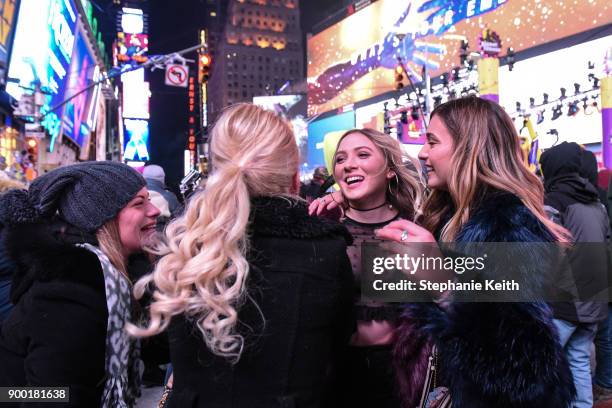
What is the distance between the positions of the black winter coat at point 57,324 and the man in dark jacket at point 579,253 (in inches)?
138

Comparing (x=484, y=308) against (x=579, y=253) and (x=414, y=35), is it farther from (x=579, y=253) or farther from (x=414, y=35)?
(x=414, y=35)

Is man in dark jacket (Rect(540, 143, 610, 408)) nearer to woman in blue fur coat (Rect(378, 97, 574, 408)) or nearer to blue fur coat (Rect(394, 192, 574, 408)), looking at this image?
woman in blue fur coat (Rect(378, 97, 574, 408))

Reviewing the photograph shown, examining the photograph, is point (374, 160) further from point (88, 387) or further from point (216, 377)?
point (88, 387)

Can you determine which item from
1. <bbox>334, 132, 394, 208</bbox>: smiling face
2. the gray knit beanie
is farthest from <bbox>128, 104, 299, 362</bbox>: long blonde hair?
<bbox>334, 132, 394, 208</bbox>: smiling face

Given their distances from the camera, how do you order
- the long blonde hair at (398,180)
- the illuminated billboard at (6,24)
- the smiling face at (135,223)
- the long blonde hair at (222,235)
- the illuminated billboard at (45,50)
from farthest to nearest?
the illuminated billboard at (45,50) → the illuminated billboard at (6,24) → the long blonde hair at (398,180) → the smiling face at (135,223) → the long blonde hair at (222,235)

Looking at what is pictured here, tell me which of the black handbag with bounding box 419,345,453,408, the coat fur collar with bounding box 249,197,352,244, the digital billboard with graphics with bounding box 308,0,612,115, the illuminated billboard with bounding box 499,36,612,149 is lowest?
the black handbag with bounding box 419,345,453,408

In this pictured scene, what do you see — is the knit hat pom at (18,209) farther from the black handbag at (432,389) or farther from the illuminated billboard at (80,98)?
the illuminated billboard at (80,98)

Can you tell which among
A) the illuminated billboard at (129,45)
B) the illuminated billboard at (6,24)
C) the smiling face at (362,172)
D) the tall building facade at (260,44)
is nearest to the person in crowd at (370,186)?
the smiling face at (362,172)

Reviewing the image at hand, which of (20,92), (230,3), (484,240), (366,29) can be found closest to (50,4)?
(20,92)

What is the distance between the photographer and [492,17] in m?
26.2

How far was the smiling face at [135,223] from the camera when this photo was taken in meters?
2.36

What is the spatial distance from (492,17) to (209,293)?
93.4ft

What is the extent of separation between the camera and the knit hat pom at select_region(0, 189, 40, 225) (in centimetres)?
221

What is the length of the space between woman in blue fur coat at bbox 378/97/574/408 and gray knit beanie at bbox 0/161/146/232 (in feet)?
4.06
